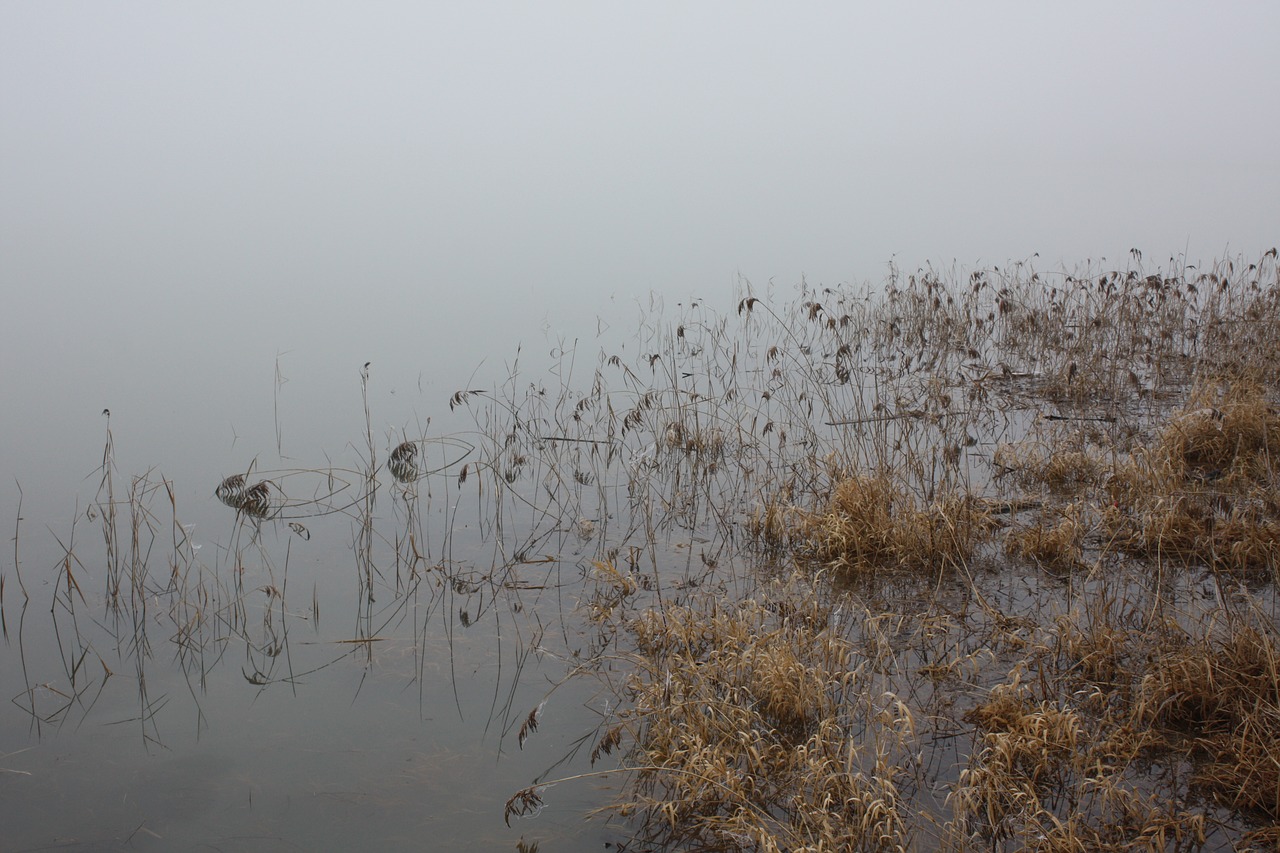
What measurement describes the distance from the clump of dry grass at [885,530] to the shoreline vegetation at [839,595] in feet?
0.06

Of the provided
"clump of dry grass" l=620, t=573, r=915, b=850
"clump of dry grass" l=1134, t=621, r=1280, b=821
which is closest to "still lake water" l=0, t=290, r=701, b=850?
"clump of dry grass" l=620, t=573, r=915, b=850

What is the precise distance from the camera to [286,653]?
3.93 meters

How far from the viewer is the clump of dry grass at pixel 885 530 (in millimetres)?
4461

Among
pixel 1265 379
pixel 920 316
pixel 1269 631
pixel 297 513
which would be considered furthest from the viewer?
pixel 920 316

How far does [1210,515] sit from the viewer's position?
4.49m

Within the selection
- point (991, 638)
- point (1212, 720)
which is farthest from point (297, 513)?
point (1212, 720)

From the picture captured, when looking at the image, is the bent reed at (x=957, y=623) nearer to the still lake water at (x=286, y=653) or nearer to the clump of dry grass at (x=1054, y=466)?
the clump of dry grass at (x=1054, y=466)

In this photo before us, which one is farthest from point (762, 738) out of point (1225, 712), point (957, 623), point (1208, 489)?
point (1208, 489)

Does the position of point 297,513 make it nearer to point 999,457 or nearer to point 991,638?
point 991,638

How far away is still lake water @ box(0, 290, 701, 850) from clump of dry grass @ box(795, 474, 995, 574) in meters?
1.20

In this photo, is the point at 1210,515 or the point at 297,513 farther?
the point at 297,513

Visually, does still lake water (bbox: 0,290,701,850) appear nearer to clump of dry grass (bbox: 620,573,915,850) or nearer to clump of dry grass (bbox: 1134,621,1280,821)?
clump of dry grass (bbox: 620,573,915,850)

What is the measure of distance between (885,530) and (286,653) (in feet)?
8.97

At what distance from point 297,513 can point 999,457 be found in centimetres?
421
